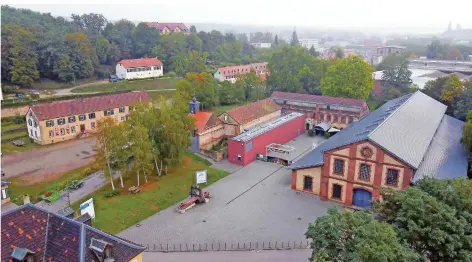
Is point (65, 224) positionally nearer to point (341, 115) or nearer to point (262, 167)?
point (262, 167)

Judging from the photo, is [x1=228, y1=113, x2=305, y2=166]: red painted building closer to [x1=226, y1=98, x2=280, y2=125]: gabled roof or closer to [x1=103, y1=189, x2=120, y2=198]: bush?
[x1=226, y1=98, x2=280, y2=125]: gabled roof

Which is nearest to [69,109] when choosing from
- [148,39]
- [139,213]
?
[139,213]

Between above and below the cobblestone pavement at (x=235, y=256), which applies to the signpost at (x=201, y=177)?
above

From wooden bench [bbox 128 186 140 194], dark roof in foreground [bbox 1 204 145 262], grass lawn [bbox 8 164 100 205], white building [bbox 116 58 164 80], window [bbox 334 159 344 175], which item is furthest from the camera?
white building [bbox 116 58 164 80]

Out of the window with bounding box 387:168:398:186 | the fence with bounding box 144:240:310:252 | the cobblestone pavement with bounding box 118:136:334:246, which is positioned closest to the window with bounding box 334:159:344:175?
the cobblestone pavement with bounding box 118:136:334:246

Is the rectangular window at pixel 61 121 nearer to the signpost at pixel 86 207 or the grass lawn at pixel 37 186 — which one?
the grass lawn at pixel 37 186

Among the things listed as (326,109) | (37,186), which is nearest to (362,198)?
(326,109)

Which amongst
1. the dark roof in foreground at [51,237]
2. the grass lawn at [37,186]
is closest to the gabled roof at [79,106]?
the grass lawn at [37,186]
